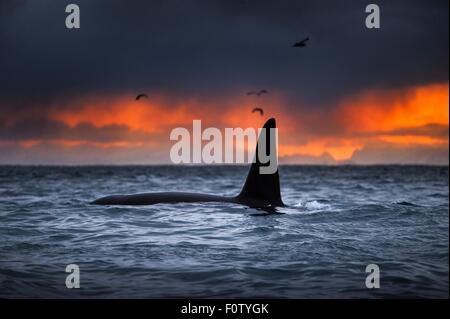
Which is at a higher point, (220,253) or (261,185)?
(261,185)

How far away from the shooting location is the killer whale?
14.2 metres

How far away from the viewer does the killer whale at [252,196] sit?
14242 millimetres

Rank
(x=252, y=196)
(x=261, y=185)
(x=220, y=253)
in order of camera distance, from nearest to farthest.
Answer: (x=220, y=253) < (x=261, y=185) < (x=252, y=196)

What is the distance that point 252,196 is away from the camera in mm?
14891

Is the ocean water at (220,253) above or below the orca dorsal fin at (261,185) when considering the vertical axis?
below

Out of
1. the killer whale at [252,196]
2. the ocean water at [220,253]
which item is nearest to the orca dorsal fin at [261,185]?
the killer whale at [252,196]

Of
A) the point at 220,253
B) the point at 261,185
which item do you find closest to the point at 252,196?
the point at 261,185

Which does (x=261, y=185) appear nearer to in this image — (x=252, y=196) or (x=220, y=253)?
(x=252, y=196)

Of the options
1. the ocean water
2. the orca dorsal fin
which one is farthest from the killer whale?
the ocean water

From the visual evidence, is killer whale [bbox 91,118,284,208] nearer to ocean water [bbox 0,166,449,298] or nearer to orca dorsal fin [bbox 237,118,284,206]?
orca dorsal fin [bbox 237,118,284,206]

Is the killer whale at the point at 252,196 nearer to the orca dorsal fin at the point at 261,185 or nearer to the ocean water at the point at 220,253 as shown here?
the orca dorsal fin at the point at 261,185

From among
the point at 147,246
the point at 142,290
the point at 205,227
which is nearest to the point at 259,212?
the point at 205,227
